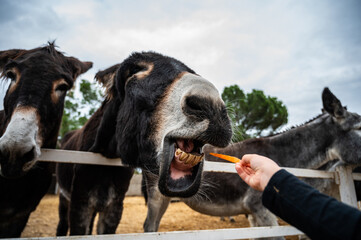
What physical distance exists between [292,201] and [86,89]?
927 inches

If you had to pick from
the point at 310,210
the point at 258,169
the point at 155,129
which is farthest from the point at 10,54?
the point at 310,210

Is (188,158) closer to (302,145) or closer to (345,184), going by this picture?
(345,184)

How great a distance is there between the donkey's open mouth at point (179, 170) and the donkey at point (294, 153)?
9.31ft

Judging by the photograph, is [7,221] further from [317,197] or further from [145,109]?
[317,197]

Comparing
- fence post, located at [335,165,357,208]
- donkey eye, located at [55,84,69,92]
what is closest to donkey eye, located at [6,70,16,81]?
donkey eye, located at [55,84,69,92]

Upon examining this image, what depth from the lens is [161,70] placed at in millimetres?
1926

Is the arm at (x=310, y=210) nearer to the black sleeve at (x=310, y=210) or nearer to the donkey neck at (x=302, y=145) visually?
the black sleeve at (x=310, y=210)

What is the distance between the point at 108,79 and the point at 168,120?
154 centimetres

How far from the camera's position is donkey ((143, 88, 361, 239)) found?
4227mm

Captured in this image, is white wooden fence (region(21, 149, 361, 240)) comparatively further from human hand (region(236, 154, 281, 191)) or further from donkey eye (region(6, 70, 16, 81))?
donkey eye (region(6, 70, 16, 81))

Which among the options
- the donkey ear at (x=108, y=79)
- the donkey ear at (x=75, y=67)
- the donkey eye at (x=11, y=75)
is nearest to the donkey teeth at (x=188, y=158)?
the donkey ear at (x=108, y=79)

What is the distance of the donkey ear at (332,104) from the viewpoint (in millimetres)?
4301

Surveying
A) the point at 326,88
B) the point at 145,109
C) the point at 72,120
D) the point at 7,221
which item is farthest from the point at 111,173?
the point at 72,120

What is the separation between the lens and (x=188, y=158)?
4.62 ft
